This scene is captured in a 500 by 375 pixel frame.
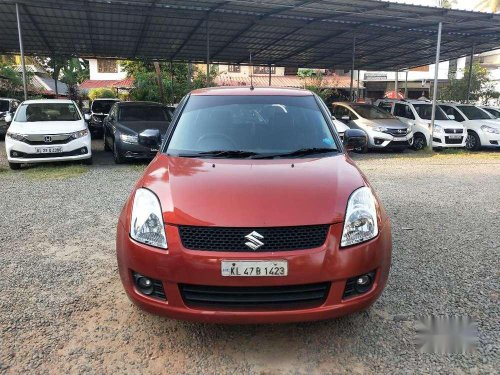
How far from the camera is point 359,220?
2779mm

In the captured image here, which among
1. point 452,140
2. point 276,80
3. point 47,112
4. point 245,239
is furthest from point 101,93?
point 245,239

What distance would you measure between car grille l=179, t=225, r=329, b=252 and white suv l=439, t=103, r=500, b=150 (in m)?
13.3

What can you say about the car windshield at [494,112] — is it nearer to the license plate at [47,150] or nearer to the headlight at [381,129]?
the headlight at [381,129]

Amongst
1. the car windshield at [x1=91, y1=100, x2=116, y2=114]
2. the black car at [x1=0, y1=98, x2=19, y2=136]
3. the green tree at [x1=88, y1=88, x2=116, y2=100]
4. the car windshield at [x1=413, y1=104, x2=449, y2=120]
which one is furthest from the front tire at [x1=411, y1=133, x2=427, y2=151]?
the green tree at [x1=88, y1=88, x2=116, y2=100]

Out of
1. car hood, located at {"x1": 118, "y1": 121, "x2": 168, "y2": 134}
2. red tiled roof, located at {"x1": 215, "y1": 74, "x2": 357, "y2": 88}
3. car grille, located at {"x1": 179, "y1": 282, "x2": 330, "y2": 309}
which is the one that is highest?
red tiled roof, located at {"x1": 215, "y1": 74, "x2": 357, "y2": 88}

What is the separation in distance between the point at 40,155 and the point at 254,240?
839 centimetres

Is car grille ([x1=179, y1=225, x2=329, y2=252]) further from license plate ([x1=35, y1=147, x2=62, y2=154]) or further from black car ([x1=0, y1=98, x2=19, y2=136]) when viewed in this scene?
black car ([x1=0, y1=98, x2=19, y2=136])

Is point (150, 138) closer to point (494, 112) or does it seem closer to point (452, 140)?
point (452, 140)

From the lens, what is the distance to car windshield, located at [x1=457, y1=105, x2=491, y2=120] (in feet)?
47.4

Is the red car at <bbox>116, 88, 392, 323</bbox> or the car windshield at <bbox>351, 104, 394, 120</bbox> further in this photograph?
the car windshield at <bbox>351, 104, 394, 120</bbox>

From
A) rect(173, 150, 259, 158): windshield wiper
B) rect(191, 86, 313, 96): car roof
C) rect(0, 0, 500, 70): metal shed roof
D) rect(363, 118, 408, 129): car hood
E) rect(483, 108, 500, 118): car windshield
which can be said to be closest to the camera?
rect(173, 150, 259, 158): windshield wiper

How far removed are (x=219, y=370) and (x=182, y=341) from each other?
1.34ft

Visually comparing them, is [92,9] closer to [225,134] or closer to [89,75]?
[225,134]

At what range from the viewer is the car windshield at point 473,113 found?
47.4 ft
